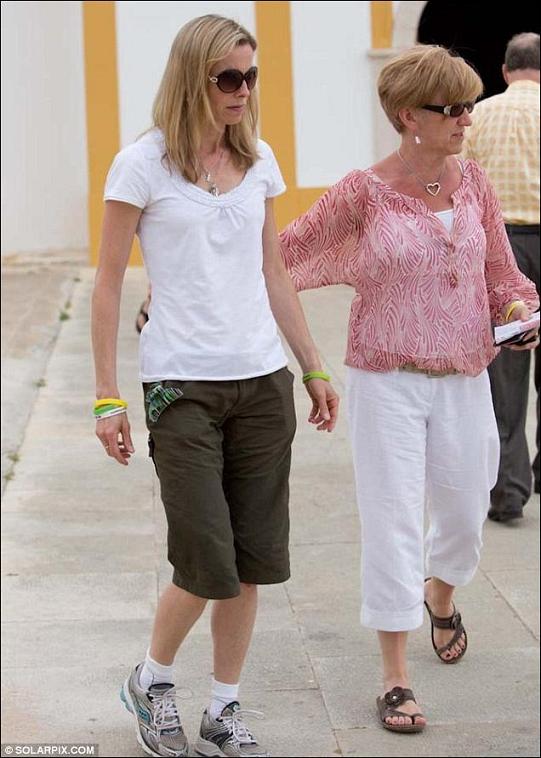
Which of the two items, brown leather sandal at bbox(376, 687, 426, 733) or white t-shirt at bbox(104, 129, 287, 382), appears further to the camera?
brown leather sandal at bbox(376, 687, 426, 733)

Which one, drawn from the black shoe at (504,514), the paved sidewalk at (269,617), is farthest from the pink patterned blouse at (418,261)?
the black shoe at (504,514)

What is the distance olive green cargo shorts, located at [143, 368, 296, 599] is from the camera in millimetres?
2451

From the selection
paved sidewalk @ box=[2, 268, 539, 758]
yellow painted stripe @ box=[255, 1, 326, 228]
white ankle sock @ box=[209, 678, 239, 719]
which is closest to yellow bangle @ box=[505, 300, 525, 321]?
white ankle sock @ box=[209, 678, 239, 719]

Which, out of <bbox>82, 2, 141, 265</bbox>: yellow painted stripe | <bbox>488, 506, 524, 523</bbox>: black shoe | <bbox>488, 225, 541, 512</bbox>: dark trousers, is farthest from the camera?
<bbox>82, 2, 141, 265</bbox>: yellow painted stripe

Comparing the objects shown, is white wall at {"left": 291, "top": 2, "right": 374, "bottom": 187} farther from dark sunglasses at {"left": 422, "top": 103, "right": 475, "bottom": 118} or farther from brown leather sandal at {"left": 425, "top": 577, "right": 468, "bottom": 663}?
dark sunglasses at {"left": 422, "top": 103, "right": 475, "bottom": 118}

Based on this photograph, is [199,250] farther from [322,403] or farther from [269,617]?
[269,617]

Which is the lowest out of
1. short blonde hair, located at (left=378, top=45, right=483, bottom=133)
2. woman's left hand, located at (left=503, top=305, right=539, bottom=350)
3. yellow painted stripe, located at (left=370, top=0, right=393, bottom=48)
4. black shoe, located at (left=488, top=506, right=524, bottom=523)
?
black shoe, located at (left=488, top=506, right=524, bottom=523)

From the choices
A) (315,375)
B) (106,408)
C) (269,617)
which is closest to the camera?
(106,408)

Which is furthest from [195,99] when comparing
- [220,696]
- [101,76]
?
[101,76]

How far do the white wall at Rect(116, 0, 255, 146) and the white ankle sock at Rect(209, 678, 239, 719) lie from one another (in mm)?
11191

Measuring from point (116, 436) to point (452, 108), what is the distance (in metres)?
0.74

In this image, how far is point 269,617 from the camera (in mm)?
5859

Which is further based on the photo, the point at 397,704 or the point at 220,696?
the point at 397,704

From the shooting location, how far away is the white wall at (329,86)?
13352mm
